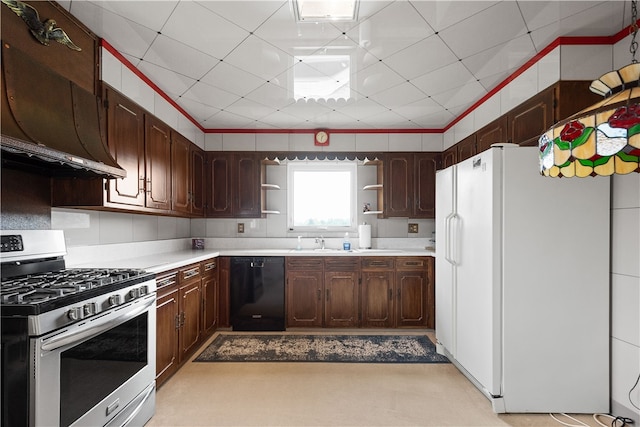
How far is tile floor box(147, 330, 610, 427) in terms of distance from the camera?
6.95 ft

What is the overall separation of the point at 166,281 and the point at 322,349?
1.62 m

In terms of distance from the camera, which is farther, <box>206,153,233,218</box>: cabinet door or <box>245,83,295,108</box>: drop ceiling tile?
<box>206,153,233,218</box>: cabinet door

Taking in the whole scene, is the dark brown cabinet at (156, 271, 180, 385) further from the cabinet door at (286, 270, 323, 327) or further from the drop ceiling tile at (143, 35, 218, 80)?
the drop ceiling tile at (143, 35, 218, 80)

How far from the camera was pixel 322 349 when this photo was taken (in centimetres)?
325

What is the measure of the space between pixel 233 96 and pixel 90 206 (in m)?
1.63

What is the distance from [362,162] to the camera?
4.46 m

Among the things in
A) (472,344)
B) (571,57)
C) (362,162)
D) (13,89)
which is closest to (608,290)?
(472,344)

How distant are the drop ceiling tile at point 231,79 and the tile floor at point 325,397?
2.47 metres

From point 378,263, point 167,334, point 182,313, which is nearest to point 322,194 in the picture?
point 378,263

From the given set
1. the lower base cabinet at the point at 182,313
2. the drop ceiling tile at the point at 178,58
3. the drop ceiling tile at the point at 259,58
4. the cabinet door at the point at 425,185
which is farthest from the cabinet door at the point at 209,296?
the cabinet door at the point at 425,185

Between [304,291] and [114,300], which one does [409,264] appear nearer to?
[304,291]

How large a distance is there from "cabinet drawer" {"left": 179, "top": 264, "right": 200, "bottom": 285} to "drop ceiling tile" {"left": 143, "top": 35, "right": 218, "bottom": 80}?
164cm

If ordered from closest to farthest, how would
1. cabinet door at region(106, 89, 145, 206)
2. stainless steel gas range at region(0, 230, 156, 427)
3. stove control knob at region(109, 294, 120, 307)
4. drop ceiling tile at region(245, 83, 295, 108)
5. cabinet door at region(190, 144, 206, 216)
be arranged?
stainless steel gas range at region(0, 230, 156, 427) < stove control knob at region(109, 294, 120, 307) < cabinet door at region(106, 89, 145, 206) < drop ceiling tile at region(245, 83, 295, 108) < cabinet door at region(190, 144, 206, 216)

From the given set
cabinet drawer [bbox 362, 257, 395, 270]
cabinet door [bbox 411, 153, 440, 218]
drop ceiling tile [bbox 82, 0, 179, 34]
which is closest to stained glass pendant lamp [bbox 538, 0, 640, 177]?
drop ceiling tile [bbox 82, 0, 179, 34]
